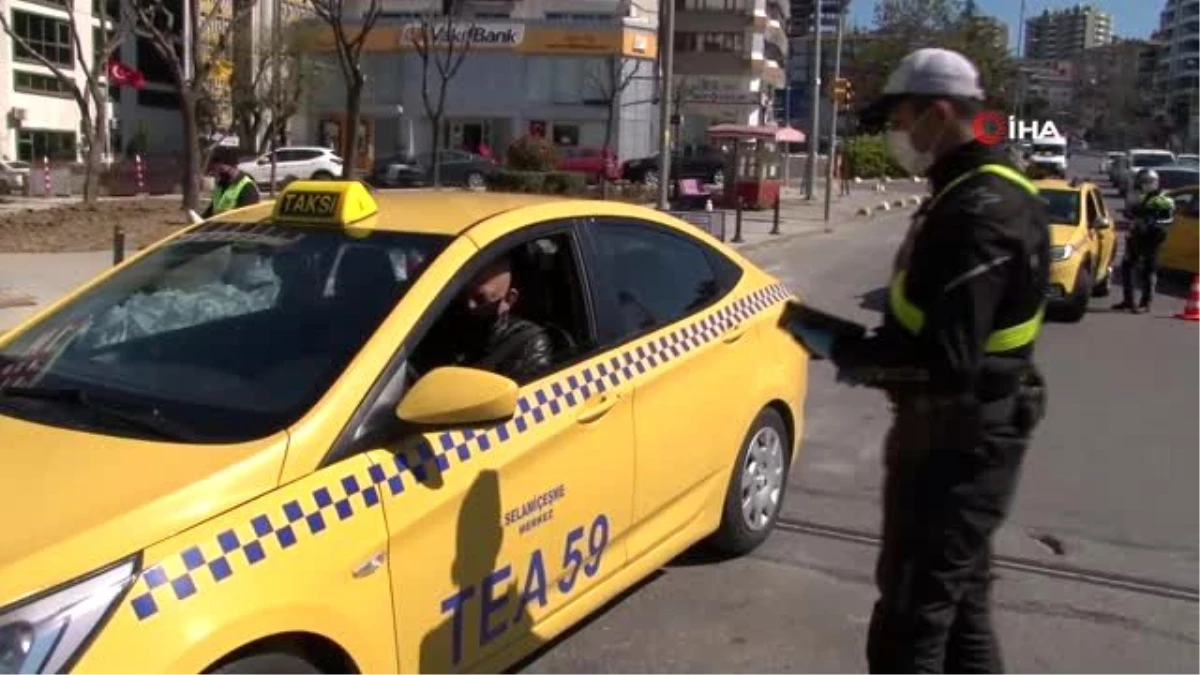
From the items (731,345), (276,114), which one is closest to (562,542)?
(731,345)

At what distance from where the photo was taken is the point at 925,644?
118 inches

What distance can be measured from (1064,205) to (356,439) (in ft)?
43.9

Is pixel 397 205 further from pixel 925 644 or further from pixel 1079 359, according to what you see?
pixel 1079 359

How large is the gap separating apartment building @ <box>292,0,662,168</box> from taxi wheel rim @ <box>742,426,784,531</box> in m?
57.7

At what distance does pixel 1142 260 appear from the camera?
591 inches

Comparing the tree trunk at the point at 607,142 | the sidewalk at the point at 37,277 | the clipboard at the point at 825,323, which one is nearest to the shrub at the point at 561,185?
the tree trunk at the point at 607,142

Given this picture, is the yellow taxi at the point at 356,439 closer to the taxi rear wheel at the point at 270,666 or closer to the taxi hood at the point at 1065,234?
the taxi rear wheel at the point at 270,666

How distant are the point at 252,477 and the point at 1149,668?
3.28 metres

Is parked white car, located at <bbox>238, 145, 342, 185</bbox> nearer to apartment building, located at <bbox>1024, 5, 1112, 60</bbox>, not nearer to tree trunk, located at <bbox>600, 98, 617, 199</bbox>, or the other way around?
tree trunk, located at <bbox>600, 98, 617, 199</bbox>

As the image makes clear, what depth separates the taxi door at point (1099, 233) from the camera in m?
14.8

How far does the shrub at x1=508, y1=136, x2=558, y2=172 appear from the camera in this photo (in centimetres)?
3566

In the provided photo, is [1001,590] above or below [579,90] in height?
below

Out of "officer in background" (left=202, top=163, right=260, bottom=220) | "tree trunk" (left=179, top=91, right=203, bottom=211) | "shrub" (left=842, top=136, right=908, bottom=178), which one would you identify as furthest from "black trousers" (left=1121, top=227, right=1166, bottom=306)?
"shrub" (left=842, top=136, right=908, bottom=178)

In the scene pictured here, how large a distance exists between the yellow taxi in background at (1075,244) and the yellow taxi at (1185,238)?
8.12 feet
